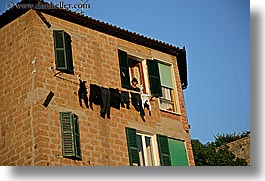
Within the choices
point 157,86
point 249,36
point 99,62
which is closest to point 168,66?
point 157,86

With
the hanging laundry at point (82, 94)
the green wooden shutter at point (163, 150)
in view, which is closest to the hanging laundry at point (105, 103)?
the hanging laundry at point (82, 94)

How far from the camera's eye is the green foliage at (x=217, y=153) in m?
7.74

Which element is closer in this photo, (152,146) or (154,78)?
(152,146)

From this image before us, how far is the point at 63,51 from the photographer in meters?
8.34

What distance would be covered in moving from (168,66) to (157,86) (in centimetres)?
47

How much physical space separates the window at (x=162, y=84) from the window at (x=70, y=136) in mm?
1275

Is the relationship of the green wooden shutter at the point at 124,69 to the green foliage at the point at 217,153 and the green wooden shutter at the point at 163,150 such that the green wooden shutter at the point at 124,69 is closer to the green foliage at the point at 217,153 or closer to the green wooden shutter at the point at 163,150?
the green wooden shutter at the point at 163,150

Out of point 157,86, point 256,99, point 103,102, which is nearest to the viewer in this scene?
point 256,99

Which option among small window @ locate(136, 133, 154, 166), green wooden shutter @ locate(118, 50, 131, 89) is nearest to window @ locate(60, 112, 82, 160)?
small window @ locate(136, 133, 154, 166)

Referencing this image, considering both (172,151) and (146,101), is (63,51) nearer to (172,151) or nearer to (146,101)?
(146,101)

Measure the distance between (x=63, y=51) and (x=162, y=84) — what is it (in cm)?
141

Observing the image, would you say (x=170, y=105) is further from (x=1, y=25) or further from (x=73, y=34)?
(x=1, y=25)

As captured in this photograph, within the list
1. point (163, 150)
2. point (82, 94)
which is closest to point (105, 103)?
point (82, 94)

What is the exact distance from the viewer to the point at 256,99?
773cm
